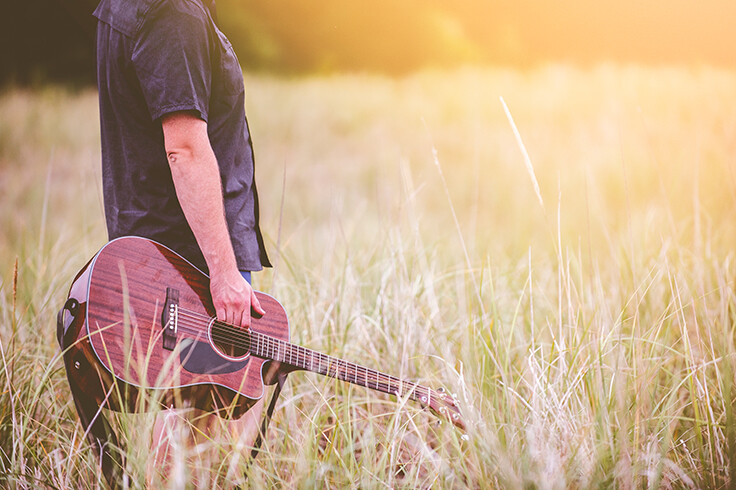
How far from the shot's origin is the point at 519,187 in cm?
354

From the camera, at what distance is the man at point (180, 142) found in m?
1.20

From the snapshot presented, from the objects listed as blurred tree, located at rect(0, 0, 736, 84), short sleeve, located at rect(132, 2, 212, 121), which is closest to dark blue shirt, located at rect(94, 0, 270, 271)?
short sleeve, located at rect(132, 2, 212, 121)

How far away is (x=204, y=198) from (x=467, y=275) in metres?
1.34

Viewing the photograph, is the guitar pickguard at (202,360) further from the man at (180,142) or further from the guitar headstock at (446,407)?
the guitar headstock at (446,407)

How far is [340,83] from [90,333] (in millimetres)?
2782

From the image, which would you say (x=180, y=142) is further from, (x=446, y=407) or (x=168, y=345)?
(x=446, y=407)

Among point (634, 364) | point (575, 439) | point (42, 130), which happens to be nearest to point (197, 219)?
point (575, 439)

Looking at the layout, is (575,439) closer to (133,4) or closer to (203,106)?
(203,106)

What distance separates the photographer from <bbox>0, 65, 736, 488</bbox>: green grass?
49.9 inches

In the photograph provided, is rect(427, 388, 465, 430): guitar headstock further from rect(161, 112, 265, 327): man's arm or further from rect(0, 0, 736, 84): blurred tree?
rect(0, 0, 736, 84): blurred tree

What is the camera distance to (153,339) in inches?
47.5

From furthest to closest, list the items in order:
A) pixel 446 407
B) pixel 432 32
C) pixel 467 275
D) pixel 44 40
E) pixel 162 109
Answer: pixel 44 40
pixel 432 32
pixel 467 275
pixel 446 407
pixel 162 109

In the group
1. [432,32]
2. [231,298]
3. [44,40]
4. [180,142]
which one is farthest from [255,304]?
[44,40]

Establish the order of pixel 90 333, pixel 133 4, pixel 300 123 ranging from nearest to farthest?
1. pixel 90 333
2. pixel 133 4
3. pixel 300 123
